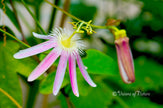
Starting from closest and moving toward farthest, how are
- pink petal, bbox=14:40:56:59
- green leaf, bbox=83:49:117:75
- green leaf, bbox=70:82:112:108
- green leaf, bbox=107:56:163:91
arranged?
pink petal, bbox=14:40:56:59, green leaf, bbox=83:49:117:75, green leaf, bbox=70:82:112:108, green leaf, bbox=107:56:163:91

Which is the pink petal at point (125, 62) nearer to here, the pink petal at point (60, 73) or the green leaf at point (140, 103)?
the pink petal at point (60, 73)

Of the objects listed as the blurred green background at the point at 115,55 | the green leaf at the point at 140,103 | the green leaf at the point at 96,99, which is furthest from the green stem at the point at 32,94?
the green leaf at the point at 140,103

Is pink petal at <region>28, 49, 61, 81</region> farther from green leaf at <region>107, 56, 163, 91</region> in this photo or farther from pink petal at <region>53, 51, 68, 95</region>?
green leaf at <region>107, 56, 163, 91</region>

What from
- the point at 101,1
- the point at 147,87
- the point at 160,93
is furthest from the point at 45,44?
the point at 101,1

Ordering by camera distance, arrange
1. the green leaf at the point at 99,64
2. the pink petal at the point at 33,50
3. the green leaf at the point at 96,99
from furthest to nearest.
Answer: the green leaf at the point at 96,99 → the green leaf at the point at 99,64 → the pink petal at the point at 33,50

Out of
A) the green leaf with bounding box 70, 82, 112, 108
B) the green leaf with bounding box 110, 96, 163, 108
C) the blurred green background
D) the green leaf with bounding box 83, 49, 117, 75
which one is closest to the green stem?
the blurred green background

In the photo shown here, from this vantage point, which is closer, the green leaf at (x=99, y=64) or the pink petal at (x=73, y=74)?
the pink petal at (x=73, y=74)

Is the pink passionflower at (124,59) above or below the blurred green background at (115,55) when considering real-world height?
above
